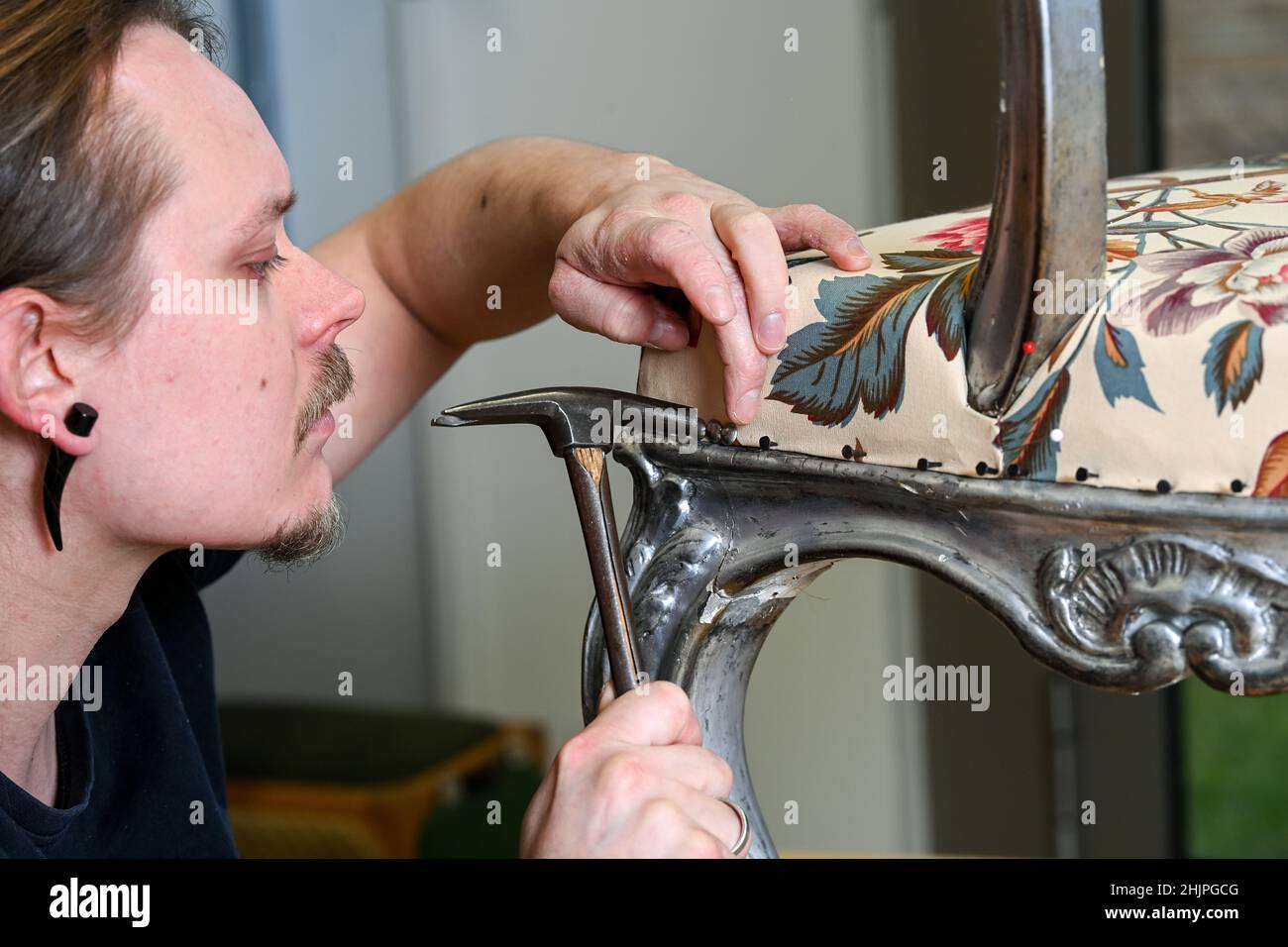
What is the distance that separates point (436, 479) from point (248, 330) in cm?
175

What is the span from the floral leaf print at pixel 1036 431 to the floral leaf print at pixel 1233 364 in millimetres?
43

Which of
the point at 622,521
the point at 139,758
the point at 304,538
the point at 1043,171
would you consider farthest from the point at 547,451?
the point at 1043,171

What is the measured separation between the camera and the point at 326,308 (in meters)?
0.69

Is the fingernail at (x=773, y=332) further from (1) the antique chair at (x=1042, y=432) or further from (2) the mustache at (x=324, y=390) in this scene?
(2) the mustache at (x=324, y=390)

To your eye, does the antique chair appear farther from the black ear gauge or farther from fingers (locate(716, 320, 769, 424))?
the black ear gauge

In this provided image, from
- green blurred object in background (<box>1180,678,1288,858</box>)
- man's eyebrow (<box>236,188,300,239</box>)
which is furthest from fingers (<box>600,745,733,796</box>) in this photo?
green blurred object in background (<box>1180,678,1288,858</box>)

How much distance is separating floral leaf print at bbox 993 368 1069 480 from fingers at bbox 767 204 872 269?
0.10 m

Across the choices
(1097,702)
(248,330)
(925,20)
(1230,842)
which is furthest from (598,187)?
(1230,842)

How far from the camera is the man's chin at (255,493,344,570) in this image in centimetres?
69

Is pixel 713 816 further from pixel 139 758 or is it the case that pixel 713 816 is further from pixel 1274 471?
pixel 139 758

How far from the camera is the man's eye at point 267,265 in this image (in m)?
0.66

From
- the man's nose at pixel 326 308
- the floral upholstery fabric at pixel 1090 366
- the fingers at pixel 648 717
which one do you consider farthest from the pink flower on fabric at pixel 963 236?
the man's nose at pixel 326 308
